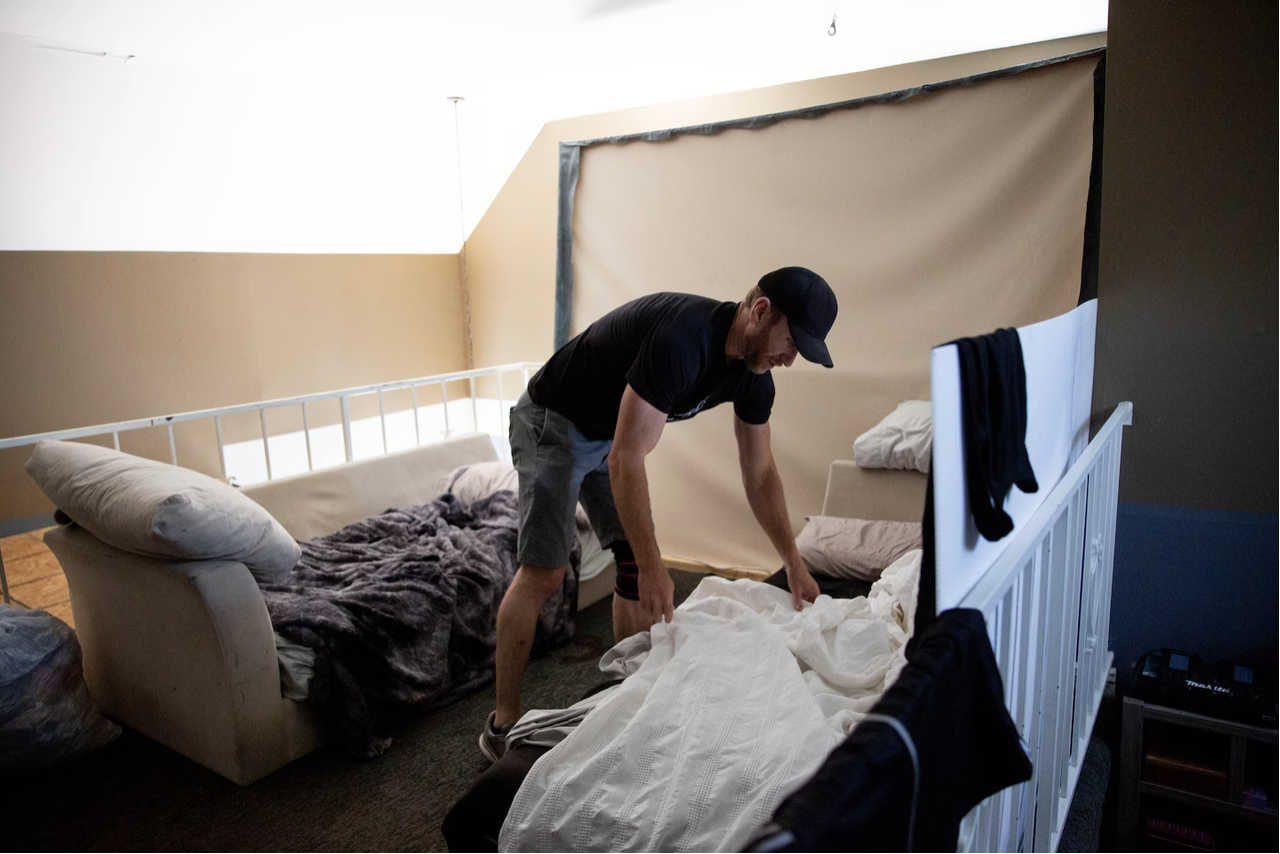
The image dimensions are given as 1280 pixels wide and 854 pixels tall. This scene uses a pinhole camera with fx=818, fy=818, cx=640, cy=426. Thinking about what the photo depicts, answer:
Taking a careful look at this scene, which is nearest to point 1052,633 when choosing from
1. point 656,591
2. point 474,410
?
point 656,591

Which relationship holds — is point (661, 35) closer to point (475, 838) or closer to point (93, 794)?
point (475, 838)

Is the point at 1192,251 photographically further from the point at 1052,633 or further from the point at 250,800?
the point at 250,800

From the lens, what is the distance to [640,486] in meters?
1.70

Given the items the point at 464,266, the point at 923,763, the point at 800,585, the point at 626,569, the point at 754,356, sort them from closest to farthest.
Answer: the point at 923,763 < the point at 754,356 < the point at 800,585 < the point at 626,569 < the point at 464,266

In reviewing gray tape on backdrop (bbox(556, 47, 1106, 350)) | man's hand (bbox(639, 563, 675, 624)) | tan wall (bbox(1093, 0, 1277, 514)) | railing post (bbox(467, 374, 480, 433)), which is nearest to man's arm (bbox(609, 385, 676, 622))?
man's hand (bbox(639, 563, 675, 624))

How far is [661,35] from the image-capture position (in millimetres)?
2885

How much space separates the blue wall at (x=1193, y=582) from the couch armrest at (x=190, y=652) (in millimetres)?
2235

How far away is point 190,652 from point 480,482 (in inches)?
51.1

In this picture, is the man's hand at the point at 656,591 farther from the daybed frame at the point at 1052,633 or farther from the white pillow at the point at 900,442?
the white pillow at the point at 900,442

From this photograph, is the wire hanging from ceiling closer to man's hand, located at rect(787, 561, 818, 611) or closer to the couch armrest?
the couch armrest

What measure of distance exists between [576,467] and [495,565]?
0.74m

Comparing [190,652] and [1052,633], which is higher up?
[1052,633]

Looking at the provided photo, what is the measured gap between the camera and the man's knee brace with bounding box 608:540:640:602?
215 cm

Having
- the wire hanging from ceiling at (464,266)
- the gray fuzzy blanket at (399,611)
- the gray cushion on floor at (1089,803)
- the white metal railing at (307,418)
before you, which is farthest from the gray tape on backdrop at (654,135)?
the gray cushion on floor at (1089,803)
